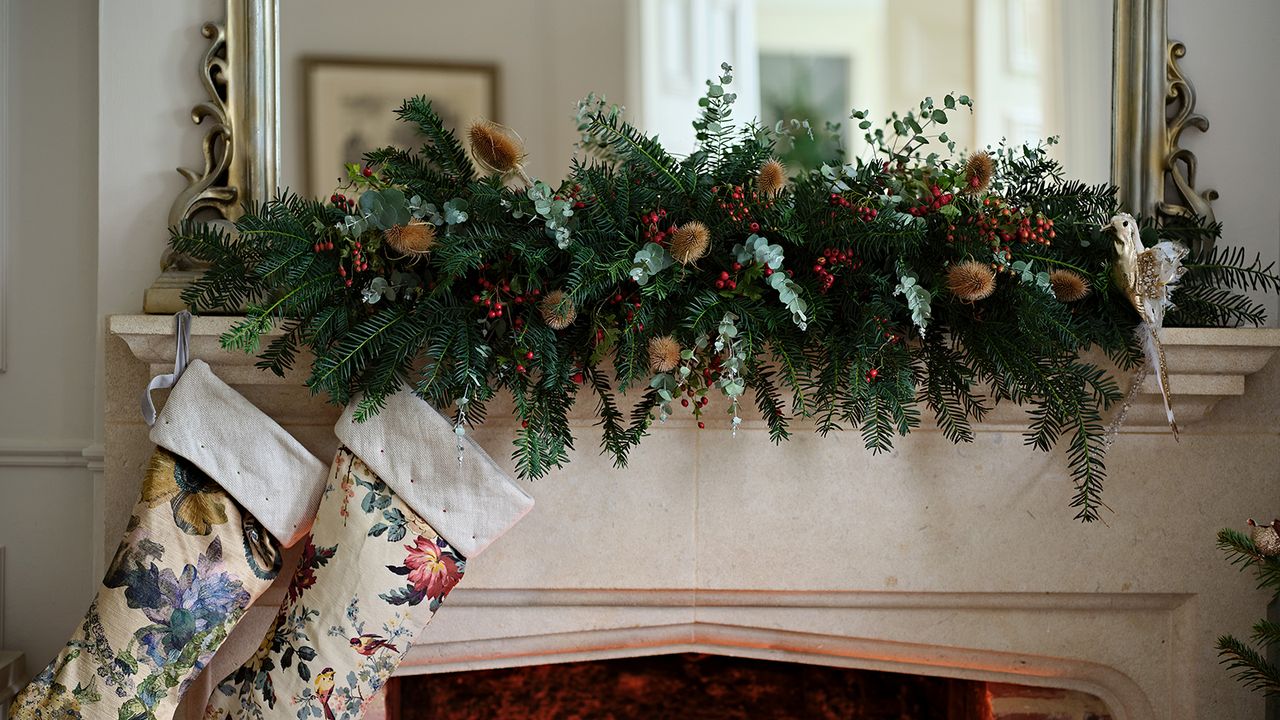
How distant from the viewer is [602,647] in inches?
48.7

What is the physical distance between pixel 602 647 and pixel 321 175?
0.76 meters

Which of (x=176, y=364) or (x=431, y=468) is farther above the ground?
(x=176, y=364)

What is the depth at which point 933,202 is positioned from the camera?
1.04 meters

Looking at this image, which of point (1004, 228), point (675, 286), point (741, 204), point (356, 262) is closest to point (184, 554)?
point (356, 262)

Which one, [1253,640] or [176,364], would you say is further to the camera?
[1253,640]

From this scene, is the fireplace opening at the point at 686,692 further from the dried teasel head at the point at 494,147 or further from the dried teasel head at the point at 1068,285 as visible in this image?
the dried teasel head at the point at 494,147

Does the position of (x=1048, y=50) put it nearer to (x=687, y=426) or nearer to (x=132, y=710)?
(x=687, y=426)

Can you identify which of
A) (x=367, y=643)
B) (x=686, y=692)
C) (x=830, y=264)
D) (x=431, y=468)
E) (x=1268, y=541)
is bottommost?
(x=686, y=692)

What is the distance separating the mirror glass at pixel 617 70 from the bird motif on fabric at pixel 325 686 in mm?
626

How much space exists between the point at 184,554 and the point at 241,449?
0.14 meters

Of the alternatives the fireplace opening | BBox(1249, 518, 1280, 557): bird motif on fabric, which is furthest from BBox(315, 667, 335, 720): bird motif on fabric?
BBox(1249, 518, 1280, 557): bird motif on fabric

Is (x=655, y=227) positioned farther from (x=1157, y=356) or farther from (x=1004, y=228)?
(x=1157, y=356)

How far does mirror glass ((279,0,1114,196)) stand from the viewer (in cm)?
121

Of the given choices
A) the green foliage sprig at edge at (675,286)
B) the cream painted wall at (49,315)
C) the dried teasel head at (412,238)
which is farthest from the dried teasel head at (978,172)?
the cream painted wall at (49,315)
